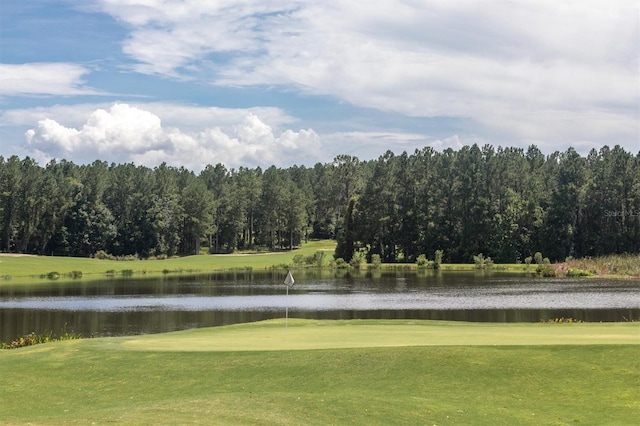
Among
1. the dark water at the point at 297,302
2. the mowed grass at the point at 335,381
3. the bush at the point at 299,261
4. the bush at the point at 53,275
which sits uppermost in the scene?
the bush at the point at 299,261

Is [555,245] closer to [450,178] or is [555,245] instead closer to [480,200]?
[480,200]

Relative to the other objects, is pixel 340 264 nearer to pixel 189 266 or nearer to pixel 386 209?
pixel 386 209

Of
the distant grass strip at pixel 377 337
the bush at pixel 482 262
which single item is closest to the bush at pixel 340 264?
the bush at pixel 482 262

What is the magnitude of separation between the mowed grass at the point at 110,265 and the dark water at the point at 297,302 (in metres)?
18.0

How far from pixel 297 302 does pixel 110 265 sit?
64196 millimetres

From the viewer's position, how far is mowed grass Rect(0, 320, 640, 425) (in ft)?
46.7

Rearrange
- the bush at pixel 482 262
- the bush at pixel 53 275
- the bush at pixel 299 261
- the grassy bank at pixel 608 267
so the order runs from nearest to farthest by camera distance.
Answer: the grassy bank at pixel 608 267 → the bush at pixel 53 275 → the bush at pixel 482 262 → the bush at pixel 299 261

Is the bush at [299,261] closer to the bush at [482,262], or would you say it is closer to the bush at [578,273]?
the bush at [482,262]

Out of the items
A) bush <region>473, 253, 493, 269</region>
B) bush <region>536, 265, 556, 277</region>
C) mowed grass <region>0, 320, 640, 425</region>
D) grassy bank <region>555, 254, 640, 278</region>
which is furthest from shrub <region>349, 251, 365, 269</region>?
mowed grass <region>0, 320, 640, 425</region>

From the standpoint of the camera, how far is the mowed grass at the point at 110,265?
97125 mm

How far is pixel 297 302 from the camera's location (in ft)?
182

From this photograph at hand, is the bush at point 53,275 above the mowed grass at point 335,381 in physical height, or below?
below

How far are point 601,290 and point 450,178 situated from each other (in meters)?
72.4

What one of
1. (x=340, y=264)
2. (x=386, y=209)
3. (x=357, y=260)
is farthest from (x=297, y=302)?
(x=386, y=209)
